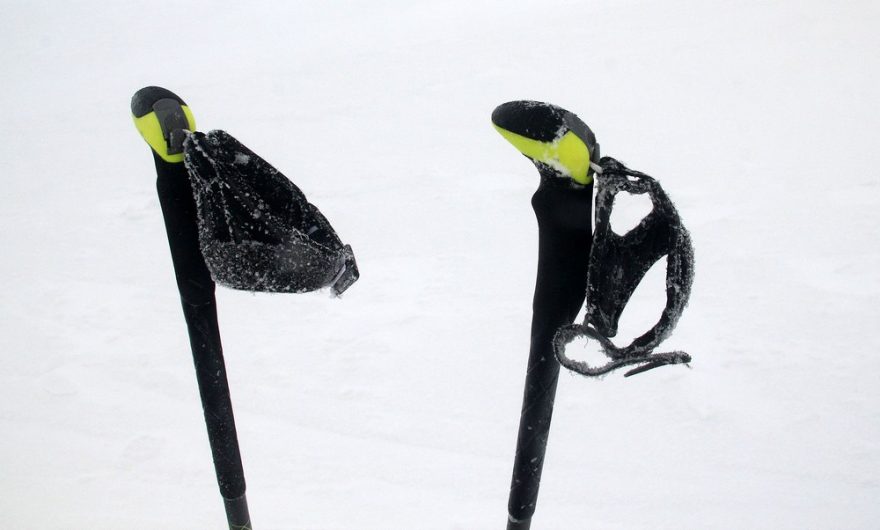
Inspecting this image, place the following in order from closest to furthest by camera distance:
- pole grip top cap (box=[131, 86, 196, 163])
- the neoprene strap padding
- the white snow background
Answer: the neoprene strap padding → pole grip top cap (box=[131, 86, 196, 163]) → the white snow background

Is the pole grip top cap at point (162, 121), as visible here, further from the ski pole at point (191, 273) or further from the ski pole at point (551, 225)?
the ski pole at point (551, 225)

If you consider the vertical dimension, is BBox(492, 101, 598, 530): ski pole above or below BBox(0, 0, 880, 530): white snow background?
above

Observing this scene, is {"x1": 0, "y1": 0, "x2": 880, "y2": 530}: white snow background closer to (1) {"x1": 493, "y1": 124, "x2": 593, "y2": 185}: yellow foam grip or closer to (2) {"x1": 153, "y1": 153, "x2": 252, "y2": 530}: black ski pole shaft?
(2) {"x1": 153, "y1": 153, "x2": 252, "y2": 530}: black ski pole shaft

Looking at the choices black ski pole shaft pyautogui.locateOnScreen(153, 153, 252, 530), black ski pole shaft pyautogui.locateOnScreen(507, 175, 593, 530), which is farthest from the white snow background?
black ski pole shaft pyautogui.locateOnScreen(507, 175, 593, 530)

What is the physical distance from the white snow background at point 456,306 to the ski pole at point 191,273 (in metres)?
0.46

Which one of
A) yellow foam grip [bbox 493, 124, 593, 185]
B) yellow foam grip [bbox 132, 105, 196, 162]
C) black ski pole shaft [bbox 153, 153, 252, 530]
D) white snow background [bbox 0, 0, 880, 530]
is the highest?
yellow foam grip [bbox 132, 105, 196, 162]

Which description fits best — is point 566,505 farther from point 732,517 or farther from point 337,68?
point 337,68

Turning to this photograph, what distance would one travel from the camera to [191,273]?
0.86 meters

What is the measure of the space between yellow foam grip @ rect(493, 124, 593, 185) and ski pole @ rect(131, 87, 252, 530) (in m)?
0.35

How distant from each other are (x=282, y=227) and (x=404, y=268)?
138 cm

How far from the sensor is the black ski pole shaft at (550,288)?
724 mm

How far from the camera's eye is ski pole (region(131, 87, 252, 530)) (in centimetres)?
78

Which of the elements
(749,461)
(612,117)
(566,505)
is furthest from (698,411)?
(612,117)

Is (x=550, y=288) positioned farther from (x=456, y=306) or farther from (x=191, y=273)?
(x=456, y=306)
